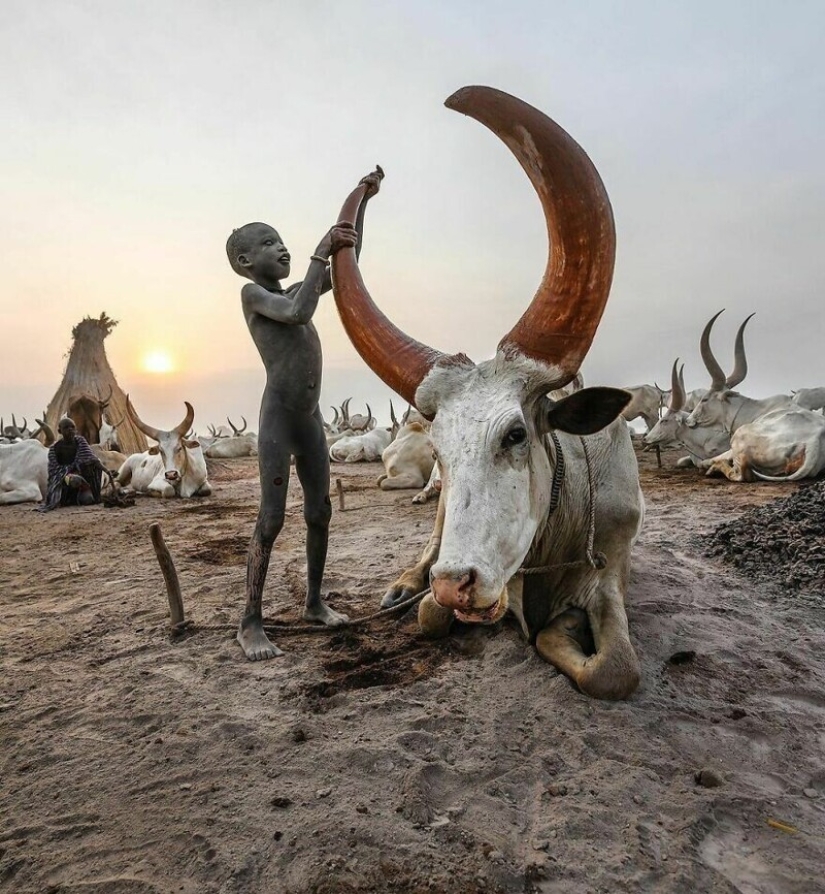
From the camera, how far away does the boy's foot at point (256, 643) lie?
108 inches

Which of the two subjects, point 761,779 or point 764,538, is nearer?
point 761,779

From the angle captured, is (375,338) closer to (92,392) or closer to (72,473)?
(72,473)

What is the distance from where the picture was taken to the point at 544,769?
1.84m

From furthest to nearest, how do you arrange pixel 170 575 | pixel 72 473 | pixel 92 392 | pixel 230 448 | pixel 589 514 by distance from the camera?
1. pixel 230 448
2. pixel 92 392
3. pixel 72 473
4. pixel 170 575
5. pixel 589 514

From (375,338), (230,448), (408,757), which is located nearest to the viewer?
(408,757)

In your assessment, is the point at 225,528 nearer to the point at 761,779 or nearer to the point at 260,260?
the point at 260,260

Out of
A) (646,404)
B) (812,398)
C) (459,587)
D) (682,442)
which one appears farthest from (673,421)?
(459,587)

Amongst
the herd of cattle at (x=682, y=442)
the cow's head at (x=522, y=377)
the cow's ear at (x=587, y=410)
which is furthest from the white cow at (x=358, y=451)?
the cow's ear at (x=587, y=410)

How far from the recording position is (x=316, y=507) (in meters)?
3.15

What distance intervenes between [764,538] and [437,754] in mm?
3347

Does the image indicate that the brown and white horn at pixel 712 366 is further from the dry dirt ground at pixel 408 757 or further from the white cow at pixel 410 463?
the dry dirt ground at pixel 408 757

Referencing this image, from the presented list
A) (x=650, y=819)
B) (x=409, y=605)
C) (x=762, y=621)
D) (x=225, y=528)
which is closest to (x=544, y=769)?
(x=650, y=819)

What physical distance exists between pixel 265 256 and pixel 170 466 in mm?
7651

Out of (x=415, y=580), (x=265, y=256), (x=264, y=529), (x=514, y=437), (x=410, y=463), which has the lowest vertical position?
(x=415, y=580)
